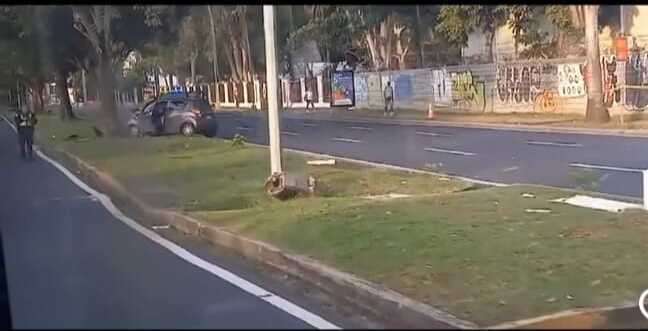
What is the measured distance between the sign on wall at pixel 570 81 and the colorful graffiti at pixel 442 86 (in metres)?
4.10

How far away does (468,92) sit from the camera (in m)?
40.0

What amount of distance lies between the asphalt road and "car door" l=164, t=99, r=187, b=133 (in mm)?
2371

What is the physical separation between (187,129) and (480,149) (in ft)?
37.8

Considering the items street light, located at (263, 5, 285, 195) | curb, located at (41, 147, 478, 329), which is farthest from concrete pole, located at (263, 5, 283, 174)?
curb, located at (41, 147, 478, 329)

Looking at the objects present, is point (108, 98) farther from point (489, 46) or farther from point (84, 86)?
point (489, 46)

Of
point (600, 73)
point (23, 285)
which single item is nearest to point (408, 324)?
point (23, 285)

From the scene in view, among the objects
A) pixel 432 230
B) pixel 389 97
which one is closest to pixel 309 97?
pixel 389 97

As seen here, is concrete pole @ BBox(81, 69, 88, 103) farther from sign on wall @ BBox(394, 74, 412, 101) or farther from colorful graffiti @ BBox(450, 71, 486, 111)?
colorful graffiti @ BBox(450, 71, 486, 111)

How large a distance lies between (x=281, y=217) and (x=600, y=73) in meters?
23.4

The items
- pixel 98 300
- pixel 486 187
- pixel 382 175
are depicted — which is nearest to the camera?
pixel 98 300

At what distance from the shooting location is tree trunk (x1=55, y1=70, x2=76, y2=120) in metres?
8.75

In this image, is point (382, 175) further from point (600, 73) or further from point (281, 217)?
point (600, 73)

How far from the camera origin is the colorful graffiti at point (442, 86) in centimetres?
3722

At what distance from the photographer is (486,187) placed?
1551 cm
